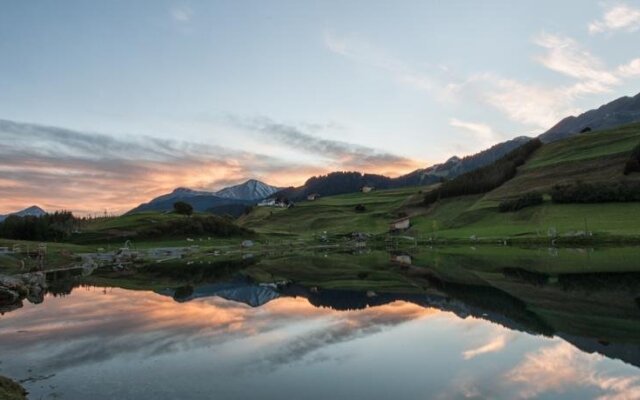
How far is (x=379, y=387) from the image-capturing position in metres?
18.3

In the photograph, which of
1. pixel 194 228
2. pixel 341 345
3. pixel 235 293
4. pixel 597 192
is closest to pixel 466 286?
pixel 235 293

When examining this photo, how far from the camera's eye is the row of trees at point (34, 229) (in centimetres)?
11425

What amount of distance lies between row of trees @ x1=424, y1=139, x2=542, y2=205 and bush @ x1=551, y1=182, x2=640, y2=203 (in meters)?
45.6

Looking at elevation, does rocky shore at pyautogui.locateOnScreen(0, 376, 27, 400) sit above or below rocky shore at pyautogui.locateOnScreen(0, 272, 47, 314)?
below

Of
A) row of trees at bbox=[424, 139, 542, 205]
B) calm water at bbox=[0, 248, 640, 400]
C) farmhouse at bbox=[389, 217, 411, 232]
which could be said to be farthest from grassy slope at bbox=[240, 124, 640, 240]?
calm water at bbox=[0, 248, 640, 400]

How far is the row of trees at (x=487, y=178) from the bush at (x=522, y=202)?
3567 centimetres

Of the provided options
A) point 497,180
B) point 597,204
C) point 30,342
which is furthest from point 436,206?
point 30,342

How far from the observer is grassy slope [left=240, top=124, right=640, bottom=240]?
10619 cm

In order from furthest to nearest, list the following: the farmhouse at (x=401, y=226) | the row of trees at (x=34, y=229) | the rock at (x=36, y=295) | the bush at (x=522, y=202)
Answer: the farmhouse at (x=401, y=226) → the bush at (x=522, y=202) → the row of trees at (x=34, y=229) → the rock at (x=36, y=295)

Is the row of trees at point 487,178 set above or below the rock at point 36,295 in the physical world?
above

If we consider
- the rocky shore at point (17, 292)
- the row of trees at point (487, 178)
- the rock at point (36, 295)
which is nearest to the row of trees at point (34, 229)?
the rocky shore at point (17, 292)

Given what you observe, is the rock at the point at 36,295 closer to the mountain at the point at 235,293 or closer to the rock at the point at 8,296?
the rock at the point at 8,296

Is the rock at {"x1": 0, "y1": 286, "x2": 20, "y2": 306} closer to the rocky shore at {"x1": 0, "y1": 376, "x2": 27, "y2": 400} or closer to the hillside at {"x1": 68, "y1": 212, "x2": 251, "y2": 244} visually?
the rocky shore at {"x1": 0, "y1": 376, "x2": 27, "y2": 400}

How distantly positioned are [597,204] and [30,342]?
118338 millimetres
